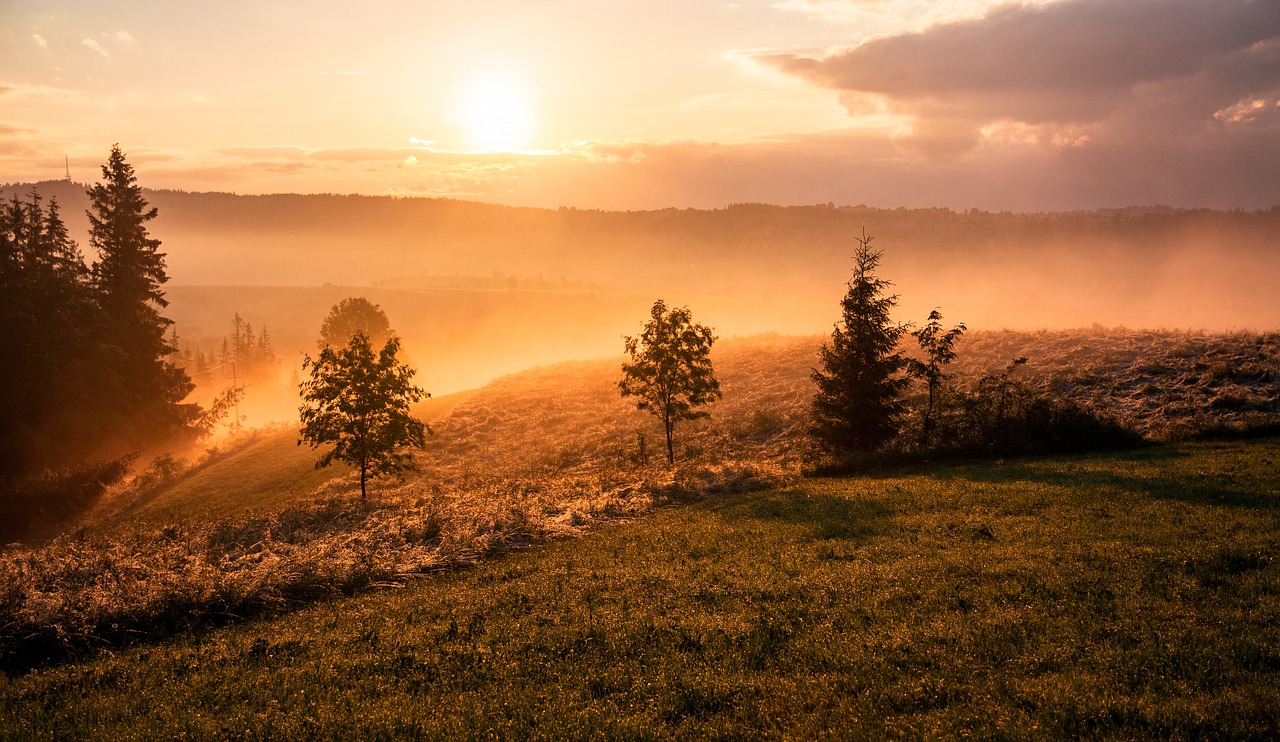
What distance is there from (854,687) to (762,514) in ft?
45.9

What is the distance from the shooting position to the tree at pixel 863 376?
33906 millimetres

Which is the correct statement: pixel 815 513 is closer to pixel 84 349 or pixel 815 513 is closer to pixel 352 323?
pixel 84 349

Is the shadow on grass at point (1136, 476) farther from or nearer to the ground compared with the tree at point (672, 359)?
nearer to the ground

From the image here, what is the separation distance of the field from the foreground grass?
6cm

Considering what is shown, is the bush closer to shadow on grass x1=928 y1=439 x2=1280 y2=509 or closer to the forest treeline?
shadow on grass x1=928 y1=439 x2=1280 y2=509

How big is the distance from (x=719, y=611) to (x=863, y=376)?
2192cm

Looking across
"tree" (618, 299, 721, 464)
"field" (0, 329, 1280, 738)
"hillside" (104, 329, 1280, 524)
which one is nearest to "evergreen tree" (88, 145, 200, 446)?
"hillside" (104, 329, 1280, 524)

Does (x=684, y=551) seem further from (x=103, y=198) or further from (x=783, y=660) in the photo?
(x=103, y=198)

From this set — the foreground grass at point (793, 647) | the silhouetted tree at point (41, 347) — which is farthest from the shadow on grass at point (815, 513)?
the silhouetted tree at point (41, 347)

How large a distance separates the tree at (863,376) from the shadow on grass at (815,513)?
6449 mm

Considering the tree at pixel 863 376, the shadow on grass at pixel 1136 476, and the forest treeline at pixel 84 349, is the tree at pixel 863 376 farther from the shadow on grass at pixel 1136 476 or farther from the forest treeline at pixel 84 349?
A: the forest treeline at pixel 84 349

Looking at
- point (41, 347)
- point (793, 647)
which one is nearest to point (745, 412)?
point (793, 647)

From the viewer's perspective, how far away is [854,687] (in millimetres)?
11047

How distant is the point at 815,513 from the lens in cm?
2395
